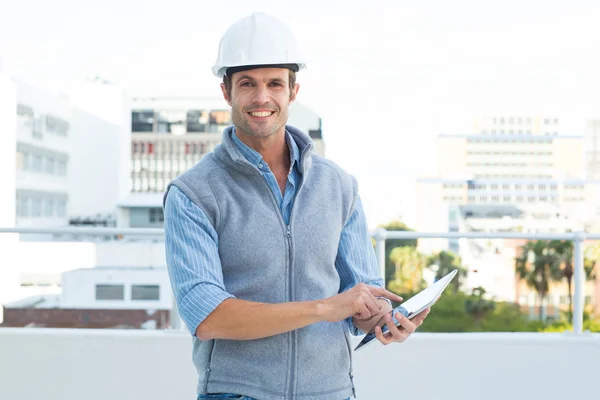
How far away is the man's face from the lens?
3.65ft

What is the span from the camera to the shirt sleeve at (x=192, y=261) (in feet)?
3.43

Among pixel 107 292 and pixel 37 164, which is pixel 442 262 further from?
pixel 107 292

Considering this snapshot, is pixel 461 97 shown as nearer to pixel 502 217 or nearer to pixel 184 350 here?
pixel 502 217

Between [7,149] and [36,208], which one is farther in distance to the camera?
[36,208]

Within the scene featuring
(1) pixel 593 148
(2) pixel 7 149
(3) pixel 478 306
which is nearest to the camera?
(3) pixel 478 306

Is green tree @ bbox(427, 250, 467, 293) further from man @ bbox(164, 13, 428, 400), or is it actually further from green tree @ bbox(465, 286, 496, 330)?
man @ bbox(164, 13, 428, 400)

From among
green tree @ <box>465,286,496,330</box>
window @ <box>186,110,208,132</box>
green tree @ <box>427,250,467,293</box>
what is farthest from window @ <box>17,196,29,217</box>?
green tree @ <box>465,286,496,330</box>

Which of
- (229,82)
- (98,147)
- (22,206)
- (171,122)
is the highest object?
(171,122)

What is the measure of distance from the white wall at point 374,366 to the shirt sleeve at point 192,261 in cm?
198

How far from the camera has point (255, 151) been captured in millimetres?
1154

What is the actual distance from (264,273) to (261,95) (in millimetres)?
248

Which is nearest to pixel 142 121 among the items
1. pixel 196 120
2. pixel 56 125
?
pixel 196 120

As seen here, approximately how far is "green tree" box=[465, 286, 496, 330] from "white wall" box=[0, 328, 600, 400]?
46997 millimetres

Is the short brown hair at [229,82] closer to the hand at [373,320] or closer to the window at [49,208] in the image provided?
the hand at [373,320]
